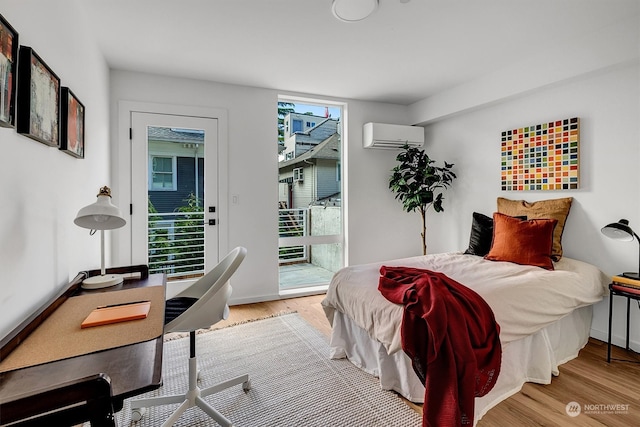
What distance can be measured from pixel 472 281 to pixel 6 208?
99.0 inches

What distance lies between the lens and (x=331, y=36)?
2.55 meters

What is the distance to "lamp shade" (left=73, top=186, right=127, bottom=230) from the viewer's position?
5.50 feet

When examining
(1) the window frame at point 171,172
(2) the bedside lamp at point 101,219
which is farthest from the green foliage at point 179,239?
(2) the bedside lamp at point 101,219

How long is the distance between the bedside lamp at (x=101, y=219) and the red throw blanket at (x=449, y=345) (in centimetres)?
165

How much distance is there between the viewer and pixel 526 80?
9.75 feet

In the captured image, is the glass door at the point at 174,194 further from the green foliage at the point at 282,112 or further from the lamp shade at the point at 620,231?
the lamp shade at the point at 620,231

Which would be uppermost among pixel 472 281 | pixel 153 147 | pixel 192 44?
pixel 192 44

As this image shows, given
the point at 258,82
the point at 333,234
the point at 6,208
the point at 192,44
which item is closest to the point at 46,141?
the point at 6,208

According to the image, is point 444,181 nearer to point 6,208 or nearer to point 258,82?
point 258,82

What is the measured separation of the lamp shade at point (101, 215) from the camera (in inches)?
66.0

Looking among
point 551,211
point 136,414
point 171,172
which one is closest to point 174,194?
point 171,172

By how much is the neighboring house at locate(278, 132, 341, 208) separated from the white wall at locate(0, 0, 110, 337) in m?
2.08

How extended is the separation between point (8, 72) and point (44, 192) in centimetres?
57

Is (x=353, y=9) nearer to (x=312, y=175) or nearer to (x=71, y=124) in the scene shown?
(x=71, y=124)
